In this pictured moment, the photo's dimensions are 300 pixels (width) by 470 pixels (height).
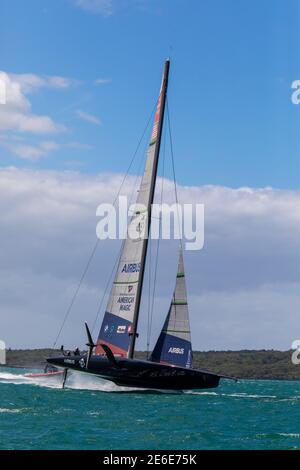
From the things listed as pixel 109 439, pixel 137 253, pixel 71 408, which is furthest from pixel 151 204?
pixel 109 439

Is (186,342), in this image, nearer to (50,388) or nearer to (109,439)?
(50,388)

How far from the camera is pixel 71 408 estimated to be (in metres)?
37.5

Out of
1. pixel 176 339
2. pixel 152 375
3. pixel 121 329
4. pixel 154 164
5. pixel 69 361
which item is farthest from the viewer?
pixel 154 164

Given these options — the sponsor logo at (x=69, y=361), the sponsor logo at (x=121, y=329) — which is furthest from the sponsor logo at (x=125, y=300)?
the sponsor logo at (x=69, y=361)

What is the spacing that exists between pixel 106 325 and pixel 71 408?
36.1 feet

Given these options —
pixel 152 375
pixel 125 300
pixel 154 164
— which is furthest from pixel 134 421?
pixel 154 164

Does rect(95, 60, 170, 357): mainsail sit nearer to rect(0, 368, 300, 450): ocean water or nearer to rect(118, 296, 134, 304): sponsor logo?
rect(118, 296, 134, 304): sponsor logo

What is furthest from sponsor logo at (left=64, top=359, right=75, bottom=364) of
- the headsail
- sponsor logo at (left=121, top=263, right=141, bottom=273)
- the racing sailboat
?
sponsor logo at (left=121, top=263, right=141, bottom=273)

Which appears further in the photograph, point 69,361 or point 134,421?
point 69,361

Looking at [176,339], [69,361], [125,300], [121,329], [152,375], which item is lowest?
[152,375]

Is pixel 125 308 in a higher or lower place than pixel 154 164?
lower

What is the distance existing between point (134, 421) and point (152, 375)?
10.9 m

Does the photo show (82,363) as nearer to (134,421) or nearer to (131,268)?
(131,268)

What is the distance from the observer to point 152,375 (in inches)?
1705
